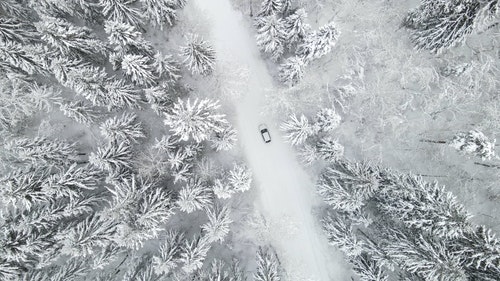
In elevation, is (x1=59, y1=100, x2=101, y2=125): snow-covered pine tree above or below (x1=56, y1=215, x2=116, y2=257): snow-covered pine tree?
above

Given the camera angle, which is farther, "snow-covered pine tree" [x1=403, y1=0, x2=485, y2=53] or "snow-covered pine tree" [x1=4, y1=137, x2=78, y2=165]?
"snow-covered pine tree" [x1=4, y1=137, x2=78, y2=165]

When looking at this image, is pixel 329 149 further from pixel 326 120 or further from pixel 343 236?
pixel 343 236

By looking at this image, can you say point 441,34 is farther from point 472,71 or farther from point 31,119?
point 31,119

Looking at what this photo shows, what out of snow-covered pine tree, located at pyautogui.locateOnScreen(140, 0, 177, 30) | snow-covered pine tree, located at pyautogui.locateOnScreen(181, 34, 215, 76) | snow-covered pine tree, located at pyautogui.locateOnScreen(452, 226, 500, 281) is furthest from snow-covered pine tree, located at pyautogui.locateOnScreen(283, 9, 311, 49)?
snow-covered pine tree, located at pyautogui.locateOnScreen(452, 226, 500, 281)

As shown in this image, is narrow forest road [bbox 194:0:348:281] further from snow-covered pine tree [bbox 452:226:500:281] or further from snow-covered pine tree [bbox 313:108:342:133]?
snow-covered pine tree [bbox 452:226:500:281]

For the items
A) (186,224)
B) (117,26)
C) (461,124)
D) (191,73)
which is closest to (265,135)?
(191,73)

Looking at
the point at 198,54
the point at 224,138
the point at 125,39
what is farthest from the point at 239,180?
the point at 125,39
